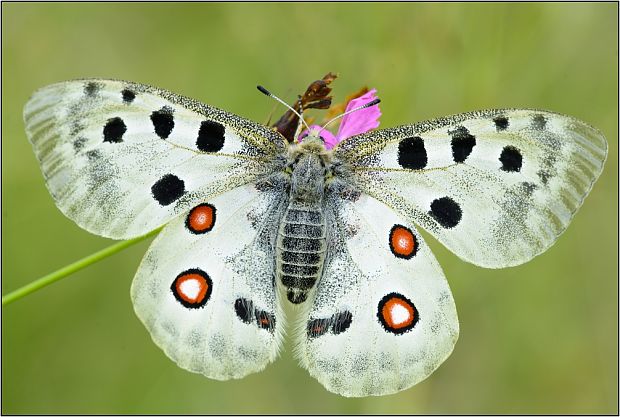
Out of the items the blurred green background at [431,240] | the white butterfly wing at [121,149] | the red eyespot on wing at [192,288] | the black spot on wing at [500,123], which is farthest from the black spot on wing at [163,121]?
the blurred green background at [431,240]

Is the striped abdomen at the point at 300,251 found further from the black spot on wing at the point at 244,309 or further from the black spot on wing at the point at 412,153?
the black spot on wing at the point at 412,153

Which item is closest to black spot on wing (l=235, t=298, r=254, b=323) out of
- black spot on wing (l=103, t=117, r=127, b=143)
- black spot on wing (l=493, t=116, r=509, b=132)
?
black spot on wing (l=103, t=117, r=127, b=143)

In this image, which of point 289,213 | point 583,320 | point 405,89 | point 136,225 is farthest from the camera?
point 583,320

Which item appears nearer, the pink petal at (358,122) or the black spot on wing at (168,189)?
the black spot on wing at (168,189)

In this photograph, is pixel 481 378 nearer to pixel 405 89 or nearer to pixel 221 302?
pixel 405 89

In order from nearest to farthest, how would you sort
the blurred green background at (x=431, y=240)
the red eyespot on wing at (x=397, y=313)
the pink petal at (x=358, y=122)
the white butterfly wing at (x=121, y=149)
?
the white butterfly wing at (x=121, y=149)
the red eyespot on wing at (x=397, y=313)
the pink petal at (x=358, y=122)
the blurred green background at (x=431, y=240)

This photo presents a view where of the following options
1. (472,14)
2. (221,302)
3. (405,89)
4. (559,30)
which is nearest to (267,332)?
(221,302)
